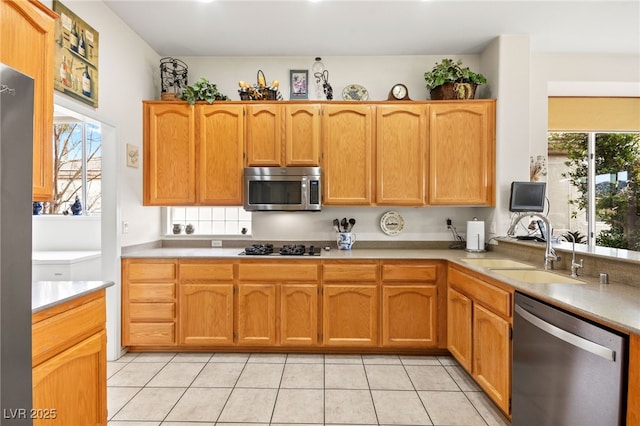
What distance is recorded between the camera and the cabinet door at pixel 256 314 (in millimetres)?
2920

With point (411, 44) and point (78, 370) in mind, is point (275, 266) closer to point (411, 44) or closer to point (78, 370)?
point (78, 370)

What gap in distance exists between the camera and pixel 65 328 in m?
1.46

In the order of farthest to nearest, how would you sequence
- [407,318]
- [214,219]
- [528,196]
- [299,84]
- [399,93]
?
1. [214,219]
2. [299,84]
3. [399,93]
4. [528,196]
5. [407,318]

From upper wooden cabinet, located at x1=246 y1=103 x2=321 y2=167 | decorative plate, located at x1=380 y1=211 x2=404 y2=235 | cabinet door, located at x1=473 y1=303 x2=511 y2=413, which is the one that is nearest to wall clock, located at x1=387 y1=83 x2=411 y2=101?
upper wooden cabinet, located at x1=246 y1=103 x2=321 y2=167

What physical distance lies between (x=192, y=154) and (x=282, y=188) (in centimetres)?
93

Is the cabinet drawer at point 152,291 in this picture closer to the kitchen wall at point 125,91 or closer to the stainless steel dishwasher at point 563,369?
the kitchen wall at point 125,91

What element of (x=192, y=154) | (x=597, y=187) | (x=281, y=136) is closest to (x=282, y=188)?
(x=281, y=136)

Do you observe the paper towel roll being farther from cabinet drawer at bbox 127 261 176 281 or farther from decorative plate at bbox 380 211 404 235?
cabinet drawer at bbox 127 261 176 281

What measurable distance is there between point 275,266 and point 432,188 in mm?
1636

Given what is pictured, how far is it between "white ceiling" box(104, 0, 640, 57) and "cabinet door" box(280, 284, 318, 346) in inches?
89.3

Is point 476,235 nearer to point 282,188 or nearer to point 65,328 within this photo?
point 282,188

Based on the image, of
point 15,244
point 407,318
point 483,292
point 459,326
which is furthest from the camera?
point 407,318

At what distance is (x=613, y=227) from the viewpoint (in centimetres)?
392

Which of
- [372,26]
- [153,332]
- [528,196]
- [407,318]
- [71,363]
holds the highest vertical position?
[372,26]
